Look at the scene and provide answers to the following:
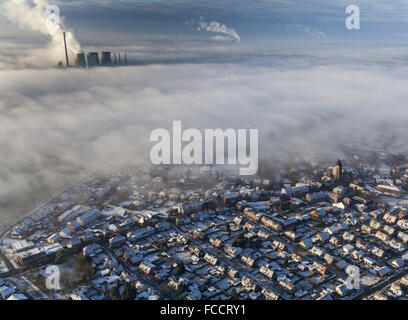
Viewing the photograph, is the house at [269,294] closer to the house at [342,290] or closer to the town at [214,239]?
the town at [214,239]

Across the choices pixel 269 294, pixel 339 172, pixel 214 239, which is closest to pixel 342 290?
pixel 269 294

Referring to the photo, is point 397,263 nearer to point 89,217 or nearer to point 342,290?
point 342,290

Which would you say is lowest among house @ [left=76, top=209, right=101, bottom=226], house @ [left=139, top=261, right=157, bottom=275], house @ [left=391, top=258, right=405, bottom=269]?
house @ [left=391, top=258, right=405, bottom=269]

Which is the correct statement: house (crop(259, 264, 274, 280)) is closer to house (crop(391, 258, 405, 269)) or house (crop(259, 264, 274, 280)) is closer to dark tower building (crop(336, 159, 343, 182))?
house (crop(391, 258, 405, 269))

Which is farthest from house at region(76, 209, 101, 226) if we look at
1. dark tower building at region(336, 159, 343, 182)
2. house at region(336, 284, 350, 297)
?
dark tower building at region(336, 159, 343, 182)

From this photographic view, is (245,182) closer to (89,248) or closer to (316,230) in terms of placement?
(316,230)
